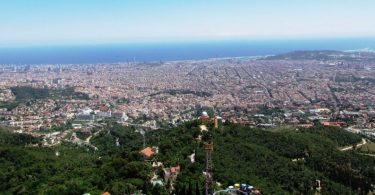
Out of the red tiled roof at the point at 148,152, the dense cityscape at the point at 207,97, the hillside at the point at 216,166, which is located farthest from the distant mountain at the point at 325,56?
the red tiled roof at the point at 148,152

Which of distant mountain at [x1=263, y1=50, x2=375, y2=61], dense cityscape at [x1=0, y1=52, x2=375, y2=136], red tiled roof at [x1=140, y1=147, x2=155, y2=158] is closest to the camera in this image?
red tiled roof at [x1=140, y1=147, x2=155, y2=158]

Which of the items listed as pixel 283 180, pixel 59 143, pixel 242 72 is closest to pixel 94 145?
pixel 59 143

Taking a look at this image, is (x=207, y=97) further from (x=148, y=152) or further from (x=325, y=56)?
(x=325, y=56)

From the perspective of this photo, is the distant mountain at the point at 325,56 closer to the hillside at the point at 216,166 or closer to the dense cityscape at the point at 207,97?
the dense cityscape at the point at 207,97

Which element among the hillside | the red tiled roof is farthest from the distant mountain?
the red tiled roof

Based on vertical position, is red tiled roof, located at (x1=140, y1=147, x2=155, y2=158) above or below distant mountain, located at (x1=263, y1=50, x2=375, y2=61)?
above

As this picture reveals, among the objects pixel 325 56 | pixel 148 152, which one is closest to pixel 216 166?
pixel 148 152

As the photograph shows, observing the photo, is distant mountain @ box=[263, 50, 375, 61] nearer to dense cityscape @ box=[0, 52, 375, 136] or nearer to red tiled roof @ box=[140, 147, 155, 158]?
dense cityscape @ box=[0, 52, 375, 136]

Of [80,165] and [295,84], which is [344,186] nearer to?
[80,165]
